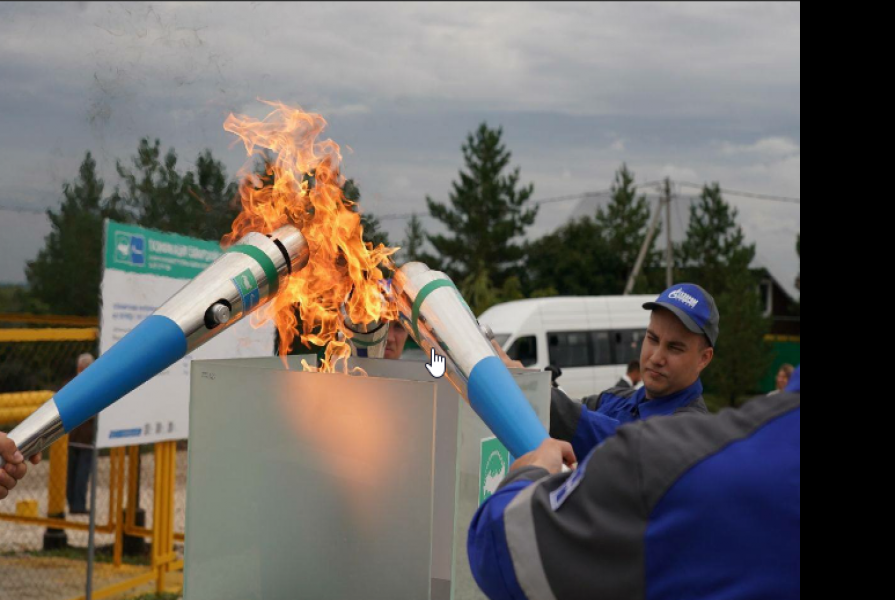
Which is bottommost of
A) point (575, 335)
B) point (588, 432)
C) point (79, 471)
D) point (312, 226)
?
point (79, 471)

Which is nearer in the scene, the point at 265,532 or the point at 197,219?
the point at 265,532

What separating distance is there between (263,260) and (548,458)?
1.05 m

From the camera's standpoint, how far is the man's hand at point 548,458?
1.90m

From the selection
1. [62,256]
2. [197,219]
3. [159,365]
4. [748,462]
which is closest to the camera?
[748,462]

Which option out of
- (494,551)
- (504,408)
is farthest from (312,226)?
(494,551)

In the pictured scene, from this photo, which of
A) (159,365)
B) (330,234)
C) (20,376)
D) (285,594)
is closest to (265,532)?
(285,594)

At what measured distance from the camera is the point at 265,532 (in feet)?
8.25

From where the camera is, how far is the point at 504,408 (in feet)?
7.58

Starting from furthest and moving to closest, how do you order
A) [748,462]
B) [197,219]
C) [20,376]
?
1. [20,376]
2. [197,219]
3. [748,462]

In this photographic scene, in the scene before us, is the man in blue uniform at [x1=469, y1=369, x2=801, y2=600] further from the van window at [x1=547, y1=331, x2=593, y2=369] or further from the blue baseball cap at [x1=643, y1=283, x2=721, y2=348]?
the van window at [x1=547, y1=331, x2=593, y2=369]

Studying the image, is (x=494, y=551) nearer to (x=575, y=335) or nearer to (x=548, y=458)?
(x=548, y=458)
